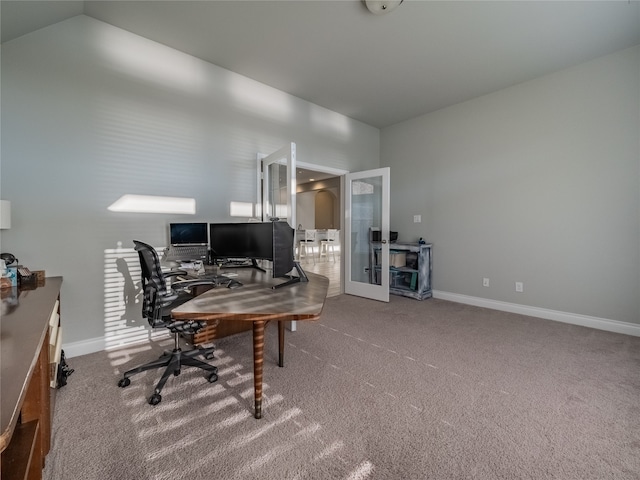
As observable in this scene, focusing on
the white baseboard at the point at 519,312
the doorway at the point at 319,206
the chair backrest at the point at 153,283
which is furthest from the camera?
the doorway at the point at 319,206

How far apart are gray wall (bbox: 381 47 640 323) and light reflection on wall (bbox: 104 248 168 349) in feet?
13.5

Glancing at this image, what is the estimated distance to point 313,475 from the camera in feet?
4.32

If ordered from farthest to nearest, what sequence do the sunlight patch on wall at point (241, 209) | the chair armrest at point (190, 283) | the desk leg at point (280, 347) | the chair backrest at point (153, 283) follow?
the sunlight patch on wall at point (241, 209) < the desk leg at point (280, 347) < the chair armrest at point (190, 283) < the chair backrest at point (153, 283)

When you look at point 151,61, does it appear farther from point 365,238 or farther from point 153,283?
point 365,238

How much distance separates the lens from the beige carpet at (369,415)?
1364mm

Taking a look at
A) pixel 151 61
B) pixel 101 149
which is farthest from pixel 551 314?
pixel 151 61

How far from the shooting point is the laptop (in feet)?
9.52

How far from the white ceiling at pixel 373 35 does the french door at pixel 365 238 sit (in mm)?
1444

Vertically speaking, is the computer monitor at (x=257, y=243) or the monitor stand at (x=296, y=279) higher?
the computer monitor at (x=257, y=243)

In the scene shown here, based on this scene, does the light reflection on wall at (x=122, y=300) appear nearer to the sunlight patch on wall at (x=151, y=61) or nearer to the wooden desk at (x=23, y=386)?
the wooden desk at (x=23, y=386)

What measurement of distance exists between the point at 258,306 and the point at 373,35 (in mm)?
2798

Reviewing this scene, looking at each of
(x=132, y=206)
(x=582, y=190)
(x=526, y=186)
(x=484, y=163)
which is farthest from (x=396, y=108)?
(x=132, y=206)

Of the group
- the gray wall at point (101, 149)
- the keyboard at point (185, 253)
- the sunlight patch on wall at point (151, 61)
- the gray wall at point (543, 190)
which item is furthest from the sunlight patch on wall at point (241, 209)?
the gray wall at point (543, 190)

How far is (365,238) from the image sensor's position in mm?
4801
